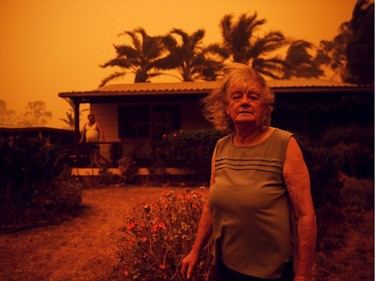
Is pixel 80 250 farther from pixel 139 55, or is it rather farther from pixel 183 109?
pixel 139 55

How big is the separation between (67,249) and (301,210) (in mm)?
3950

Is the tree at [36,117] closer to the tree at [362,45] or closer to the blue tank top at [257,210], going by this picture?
the blue tank top at [257,210]

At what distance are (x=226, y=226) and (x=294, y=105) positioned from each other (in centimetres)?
1049

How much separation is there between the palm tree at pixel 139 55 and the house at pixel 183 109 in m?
6.79

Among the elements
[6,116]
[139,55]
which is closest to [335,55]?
[139,55]

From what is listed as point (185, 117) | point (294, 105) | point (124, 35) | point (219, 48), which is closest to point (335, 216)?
point (294, 105)

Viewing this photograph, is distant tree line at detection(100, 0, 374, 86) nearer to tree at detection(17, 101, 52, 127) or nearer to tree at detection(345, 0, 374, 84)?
tree at detection(345, 0, 374, 84)

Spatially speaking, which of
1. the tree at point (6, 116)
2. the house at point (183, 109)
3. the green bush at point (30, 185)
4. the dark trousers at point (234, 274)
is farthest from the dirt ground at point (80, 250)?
the house at point (183, 109)

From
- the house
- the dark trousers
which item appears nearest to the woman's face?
the dark trousers

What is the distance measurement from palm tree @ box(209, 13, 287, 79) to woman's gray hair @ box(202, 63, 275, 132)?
18.3m

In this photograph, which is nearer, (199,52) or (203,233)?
(203,233)

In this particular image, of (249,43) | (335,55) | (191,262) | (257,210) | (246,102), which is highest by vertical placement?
(335,55)

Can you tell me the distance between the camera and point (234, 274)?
5.46 ft

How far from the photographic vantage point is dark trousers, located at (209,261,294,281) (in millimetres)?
1552
